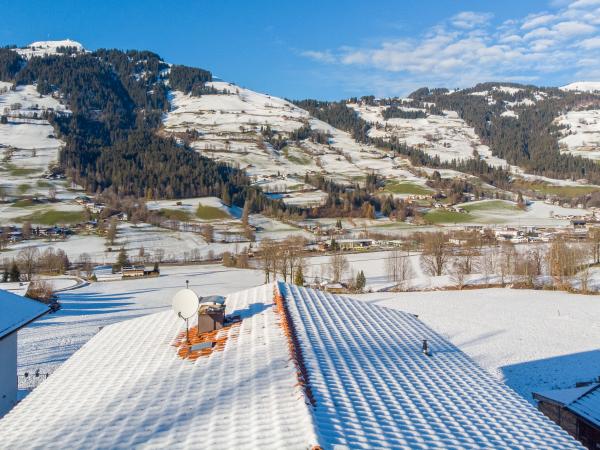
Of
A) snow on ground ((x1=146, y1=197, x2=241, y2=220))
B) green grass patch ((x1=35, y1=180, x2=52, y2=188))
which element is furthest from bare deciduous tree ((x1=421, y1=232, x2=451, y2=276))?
green grass patch ((x1=35, y1=180, x2=52, y2=188))

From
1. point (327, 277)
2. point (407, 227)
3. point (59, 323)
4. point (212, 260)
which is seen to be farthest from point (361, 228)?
point (59, 323)

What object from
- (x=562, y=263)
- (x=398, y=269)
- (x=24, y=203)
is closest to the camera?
(x=562, y=263)

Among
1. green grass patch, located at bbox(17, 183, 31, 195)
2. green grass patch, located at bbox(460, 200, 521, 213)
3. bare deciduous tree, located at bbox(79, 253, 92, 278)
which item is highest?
green grass patch, located at bbox(17, 183, 31, 195)

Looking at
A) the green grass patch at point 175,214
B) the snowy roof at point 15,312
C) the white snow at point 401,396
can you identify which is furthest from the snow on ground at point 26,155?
the white snow at point 401,396

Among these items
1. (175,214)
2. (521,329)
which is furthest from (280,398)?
(175,214)

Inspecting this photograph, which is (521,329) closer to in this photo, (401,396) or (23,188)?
(401,396)

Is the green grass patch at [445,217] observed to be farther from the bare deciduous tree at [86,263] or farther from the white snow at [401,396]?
the white snow at [401,396]

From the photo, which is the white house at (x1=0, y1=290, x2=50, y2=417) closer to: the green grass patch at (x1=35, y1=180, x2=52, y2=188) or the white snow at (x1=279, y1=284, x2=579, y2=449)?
the white snow at (x1=279, y1=284, x2=579, y2=449)

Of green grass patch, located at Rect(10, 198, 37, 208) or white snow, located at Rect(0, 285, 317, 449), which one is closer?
white snow, located at Rect(0, 285, 317, 449)
